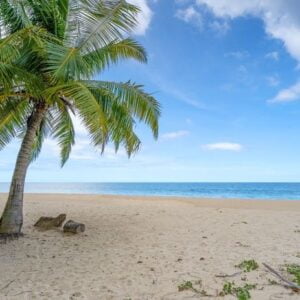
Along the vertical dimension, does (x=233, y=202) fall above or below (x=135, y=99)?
below

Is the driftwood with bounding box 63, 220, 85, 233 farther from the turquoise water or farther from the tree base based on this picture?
the turquoise water

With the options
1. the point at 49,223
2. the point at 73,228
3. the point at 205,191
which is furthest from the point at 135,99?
the point at 205,191

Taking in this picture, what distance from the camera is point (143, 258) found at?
5.72 metres

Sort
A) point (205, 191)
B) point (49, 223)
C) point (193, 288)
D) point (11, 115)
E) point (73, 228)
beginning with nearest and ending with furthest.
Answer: point (193, 288) → point (11, 115) → point (73, 228) → point (49, 223) → point (205, 191)

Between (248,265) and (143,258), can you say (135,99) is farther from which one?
(248,265)

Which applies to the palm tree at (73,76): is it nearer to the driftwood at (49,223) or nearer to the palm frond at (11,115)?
the palm frond at (11,115)

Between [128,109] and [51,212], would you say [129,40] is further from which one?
[51,212]

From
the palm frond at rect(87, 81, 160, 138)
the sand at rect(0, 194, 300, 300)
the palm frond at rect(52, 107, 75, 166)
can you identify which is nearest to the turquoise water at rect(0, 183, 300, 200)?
the sand at rect(0, 194, 300, 300)

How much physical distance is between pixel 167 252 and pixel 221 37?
9252mm

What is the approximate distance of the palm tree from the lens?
19.4 feet

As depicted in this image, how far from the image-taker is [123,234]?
781 centimetres

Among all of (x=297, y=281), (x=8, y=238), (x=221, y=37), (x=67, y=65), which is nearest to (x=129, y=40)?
(x=67, y=65)

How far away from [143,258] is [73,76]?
3.57 meters

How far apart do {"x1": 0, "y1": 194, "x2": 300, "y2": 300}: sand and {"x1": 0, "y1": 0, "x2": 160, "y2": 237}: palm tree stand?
1.76 m
